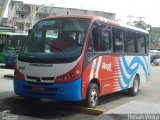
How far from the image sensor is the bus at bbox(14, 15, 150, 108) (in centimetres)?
914

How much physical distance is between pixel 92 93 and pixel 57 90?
47.8 inches

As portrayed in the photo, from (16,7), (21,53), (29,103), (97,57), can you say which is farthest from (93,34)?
(16,7)

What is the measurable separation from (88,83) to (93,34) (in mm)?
1373

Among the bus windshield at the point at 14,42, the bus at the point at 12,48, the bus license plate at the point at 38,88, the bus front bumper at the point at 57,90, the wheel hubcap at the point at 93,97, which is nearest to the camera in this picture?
the bus front bumper at the point at 57,90

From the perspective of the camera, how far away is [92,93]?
995 centimetres

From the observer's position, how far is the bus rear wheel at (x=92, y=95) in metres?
9.73

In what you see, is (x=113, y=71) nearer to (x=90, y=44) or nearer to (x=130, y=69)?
(x=130, y=69)

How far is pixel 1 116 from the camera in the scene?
8.19 m

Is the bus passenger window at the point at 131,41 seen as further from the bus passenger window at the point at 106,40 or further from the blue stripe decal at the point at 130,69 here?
the bus passenger window at the point at 106,40

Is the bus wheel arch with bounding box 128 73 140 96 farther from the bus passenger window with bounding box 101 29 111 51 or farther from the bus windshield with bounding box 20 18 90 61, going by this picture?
the bus windshield with bounding box 20 18 90 61

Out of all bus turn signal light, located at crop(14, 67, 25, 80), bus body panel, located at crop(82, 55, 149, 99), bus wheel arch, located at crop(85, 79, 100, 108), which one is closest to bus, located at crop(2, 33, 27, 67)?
bus body panel, located at crop(82, 55, 149, 99)

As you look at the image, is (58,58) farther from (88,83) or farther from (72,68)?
(88,83)

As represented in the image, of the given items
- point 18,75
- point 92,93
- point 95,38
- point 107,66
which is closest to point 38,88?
point 18,75

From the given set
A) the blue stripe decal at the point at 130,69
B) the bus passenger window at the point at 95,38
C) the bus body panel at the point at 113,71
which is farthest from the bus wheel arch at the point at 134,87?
the bus passenger window at the point at 95,38
